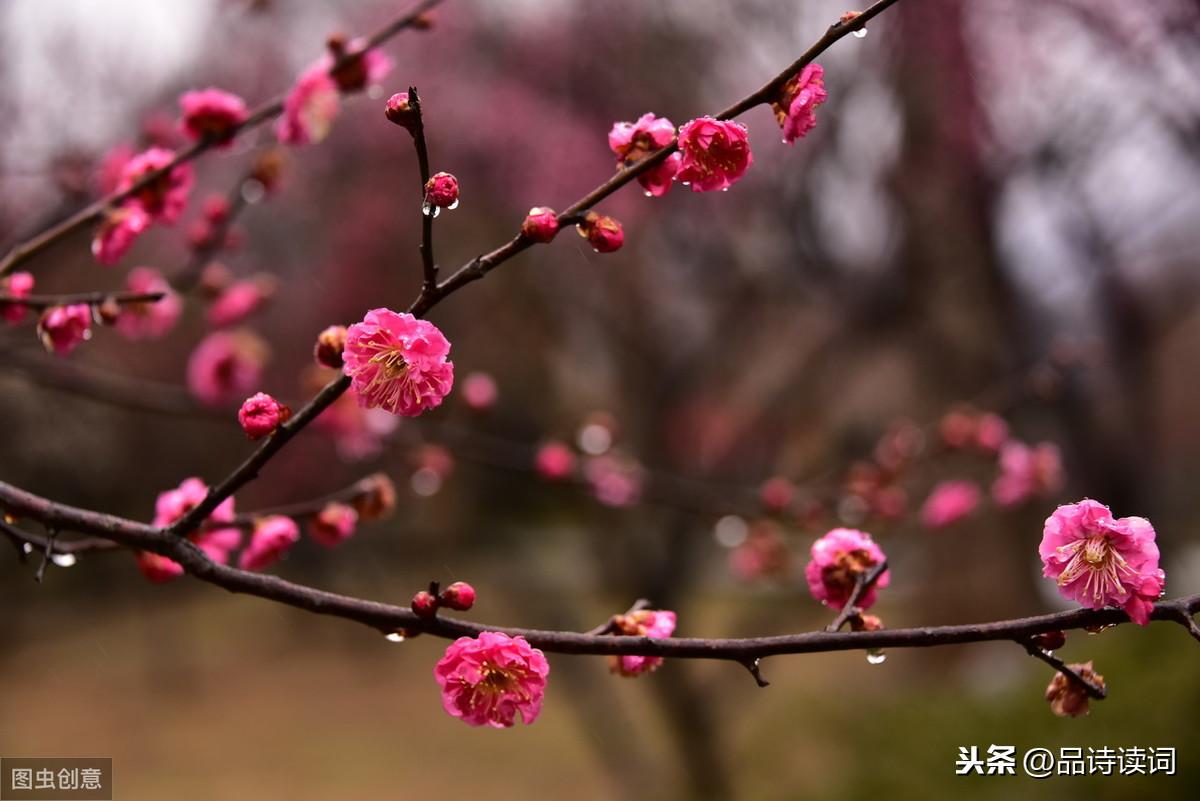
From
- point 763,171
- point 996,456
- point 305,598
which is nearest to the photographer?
point 305,598

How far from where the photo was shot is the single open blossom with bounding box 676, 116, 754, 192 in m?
0.65

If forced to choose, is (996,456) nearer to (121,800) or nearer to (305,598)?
(305,598)

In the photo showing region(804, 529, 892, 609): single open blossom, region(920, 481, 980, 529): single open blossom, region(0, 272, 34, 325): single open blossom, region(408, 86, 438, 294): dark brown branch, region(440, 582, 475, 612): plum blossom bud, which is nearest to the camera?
region(408, 86, 438, 294): dark brown branch

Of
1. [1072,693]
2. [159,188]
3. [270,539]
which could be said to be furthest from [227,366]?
[1072,693]

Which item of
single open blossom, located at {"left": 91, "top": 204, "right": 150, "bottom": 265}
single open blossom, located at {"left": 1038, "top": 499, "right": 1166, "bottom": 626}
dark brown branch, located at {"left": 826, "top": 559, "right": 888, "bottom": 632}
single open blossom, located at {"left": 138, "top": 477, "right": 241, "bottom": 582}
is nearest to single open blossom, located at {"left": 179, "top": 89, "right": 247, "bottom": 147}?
single open blossom, located at {"left": 91, "top": 204, "right": 150, "bottom": 265}

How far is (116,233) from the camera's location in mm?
1040

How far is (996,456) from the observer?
211 cm

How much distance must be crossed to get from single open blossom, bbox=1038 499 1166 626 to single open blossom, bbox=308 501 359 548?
2.15ft

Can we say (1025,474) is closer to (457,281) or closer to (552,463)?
(552,463)

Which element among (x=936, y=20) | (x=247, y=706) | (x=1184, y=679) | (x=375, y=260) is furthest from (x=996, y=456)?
(x=247, y=706)

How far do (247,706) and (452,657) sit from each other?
6663mm

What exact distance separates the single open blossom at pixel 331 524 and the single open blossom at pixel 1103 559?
0.66 meters

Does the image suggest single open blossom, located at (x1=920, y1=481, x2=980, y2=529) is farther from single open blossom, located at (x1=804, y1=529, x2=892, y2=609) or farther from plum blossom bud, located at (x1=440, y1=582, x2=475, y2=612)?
plum blossom bud, located at (x1=440, y1=582, x2=475, y2=612)

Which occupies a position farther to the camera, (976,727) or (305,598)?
(976,727)
